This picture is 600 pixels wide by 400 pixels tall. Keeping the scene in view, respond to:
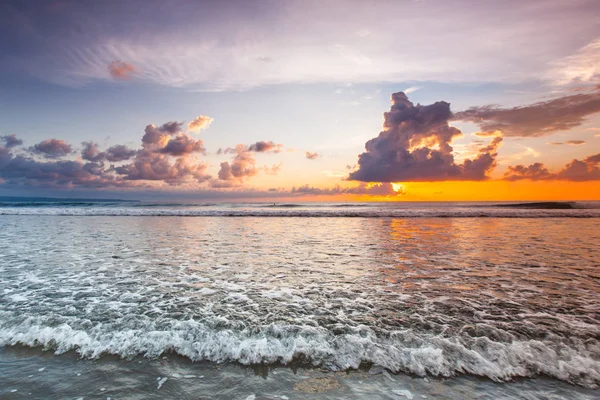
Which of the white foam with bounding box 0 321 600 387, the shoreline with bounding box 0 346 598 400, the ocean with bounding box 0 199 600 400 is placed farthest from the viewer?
the white foam with bounding box 0 321 600 387

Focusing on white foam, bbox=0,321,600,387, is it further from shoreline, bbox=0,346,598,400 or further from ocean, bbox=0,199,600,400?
shoreline, bbox=0,346,598,400

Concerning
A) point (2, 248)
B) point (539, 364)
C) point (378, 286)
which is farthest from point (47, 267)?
point (539, 364)

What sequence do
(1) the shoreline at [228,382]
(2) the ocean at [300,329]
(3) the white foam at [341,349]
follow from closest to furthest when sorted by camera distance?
(1) the shoreline at [228,382], (2) the ocean at [300,329], (3) the white foam at [341,349]

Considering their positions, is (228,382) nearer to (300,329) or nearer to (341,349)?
(300,329)

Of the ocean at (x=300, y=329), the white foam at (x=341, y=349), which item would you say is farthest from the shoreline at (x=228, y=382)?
the white foam at (x=341, y=349)

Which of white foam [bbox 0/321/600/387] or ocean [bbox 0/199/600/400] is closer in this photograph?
ocean [bbox 0/199/600/400]

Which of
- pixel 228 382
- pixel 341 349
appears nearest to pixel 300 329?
pixel 341 349

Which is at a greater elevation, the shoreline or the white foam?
the white foam

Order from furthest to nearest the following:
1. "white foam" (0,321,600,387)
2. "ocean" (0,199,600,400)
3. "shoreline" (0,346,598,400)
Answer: "white foam" (0,321,600,387), "ocean" (0,199,600,400), "shoreline" (0,346,598,400)

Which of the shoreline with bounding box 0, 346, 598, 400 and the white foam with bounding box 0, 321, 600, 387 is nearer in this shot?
the shoreline with bounding box 0, 346, 598, 400

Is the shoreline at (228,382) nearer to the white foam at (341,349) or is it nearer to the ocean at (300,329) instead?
the ocean at (300,329)

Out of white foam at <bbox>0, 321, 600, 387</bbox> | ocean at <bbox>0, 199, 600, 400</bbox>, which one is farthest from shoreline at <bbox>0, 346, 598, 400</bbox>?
white foam at <bbox>0, 321, 600, 387</bbox>

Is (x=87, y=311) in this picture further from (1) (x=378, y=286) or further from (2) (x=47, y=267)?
(1) (x=378, y=286)

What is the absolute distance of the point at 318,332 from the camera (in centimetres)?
596
